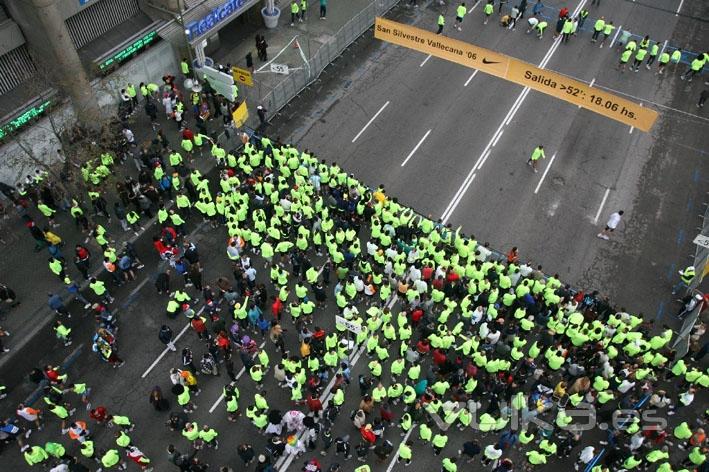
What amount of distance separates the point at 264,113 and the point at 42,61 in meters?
9.52

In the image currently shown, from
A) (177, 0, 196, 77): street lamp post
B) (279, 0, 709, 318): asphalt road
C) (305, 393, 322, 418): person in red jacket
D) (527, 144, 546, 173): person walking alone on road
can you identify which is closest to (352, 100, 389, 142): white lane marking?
(279, 0, 709, 318): asphalt road

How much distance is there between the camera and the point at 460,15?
34188 millimetres

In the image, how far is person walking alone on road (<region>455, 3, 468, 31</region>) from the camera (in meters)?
33.8

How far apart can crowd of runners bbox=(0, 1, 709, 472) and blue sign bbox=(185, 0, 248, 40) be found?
7.19 m

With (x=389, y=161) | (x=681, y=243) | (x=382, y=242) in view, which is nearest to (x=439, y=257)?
(x=382, y=242)

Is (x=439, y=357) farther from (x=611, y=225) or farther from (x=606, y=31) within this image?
(x=606, y=31)

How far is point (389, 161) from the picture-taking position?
27.1 m

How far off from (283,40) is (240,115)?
9013 mm

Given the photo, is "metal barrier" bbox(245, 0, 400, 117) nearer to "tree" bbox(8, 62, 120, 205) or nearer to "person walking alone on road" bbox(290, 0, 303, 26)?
"person walking alone on road" bbox(290, 0, 303, 26)

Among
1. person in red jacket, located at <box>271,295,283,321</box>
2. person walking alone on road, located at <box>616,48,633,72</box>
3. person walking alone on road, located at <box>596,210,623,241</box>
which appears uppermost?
person walking alone on road, located at <box>616,48,633,72</box>

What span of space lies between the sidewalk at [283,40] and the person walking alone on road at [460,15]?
5.34 m

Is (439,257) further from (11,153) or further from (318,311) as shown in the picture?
(11,153)

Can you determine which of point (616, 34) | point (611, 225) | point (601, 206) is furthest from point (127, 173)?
point (616, 34)

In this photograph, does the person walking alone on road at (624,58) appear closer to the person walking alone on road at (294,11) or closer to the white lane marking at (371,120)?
the white lane marking at (371,120)
